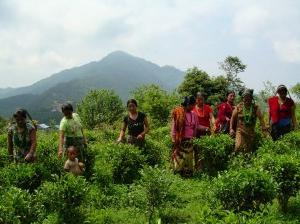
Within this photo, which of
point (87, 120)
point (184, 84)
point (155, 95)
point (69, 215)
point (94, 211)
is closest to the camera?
point (69, 215)

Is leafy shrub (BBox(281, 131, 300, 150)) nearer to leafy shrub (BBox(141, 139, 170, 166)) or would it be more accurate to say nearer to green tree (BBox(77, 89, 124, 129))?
leafy shrub (BBox(141, 139, 170, 166))

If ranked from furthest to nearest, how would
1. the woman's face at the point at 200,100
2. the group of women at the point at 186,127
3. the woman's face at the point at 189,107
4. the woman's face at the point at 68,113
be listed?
the woman's face at the point at 200,100 → the woman's face at the point at 189,107 → the woman's face at the point at 68,113 → the group of women at the point at 186,127

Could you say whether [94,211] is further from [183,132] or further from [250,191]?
[183,132]

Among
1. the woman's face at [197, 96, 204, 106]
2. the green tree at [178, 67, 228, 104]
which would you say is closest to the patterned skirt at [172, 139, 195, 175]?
the woman's face at [197, 96, 204, 106]

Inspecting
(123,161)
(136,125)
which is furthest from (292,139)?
(123,161)

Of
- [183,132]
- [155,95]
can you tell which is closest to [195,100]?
[183,132]

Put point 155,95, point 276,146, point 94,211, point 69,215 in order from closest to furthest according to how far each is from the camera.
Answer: point 69,215 → point 94,211 → point 276,146 → point 155,95

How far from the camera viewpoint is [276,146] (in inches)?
383

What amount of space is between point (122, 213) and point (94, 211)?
1.71ft

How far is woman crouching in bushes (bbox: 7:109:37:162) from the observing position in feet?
32.6

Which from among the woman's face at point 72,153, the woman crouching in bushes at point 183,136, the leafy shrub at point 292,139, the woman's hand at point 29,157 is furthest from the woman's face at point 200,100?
the woman's hand at point 29,157

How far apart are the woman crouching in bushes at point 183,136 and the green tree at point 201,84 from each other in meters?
43.9

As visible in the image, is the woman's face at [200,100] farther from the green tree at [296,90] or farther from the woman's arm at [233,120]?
the green tree at [296,90]

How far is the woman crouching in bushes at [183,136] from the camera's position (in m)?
11.8
